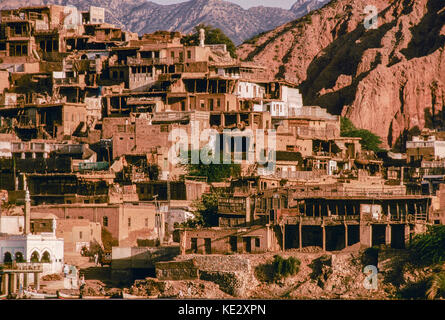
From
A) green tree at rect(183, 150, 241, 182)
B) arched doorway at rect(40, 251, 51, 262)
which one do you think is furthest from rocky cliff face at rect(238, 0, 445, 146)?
arched doorway at rect(40, 251, 51, 262)

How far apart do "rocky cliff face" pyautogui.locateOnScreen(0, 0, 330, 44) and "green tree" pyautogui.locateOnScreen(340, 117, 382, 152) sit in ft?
211

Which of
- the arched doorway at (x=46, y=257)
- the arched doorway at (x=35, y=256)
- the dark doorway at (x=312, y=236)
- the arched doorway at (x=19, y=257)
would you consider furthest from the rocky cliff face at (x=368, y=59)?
the arched doorway at (x=19, y=257)

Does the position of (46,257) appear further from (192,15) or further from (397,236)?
(192,15)

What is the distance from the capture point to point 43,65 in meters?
91.1

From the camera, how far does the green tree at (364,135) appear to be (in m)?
86.6

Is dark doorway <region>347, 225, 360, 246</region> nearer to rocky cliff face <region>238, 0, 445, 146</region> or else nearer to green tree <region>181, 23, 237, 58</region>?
rocky cliff face <region>238, 0, 445, 146</region>

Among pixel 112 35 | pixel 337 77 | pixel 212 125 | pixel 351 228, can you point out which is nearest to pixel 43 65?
pixel 112 35

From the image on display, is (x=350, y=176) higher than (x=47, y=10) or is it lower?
lower

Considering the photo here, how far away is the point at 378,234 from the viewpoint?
61.9 m

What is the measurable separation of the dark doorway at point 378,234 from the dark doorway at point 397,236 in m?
0.49

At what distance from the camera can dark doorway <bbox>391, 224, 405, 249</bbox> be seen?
201 feet

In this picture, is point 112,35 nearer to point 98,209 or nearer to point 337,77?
point 337,77

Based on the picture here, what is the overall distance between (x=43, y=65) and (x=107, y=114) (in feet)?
28.4

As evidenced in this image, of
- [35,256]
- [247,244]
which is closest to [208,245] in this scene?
[247,244]
